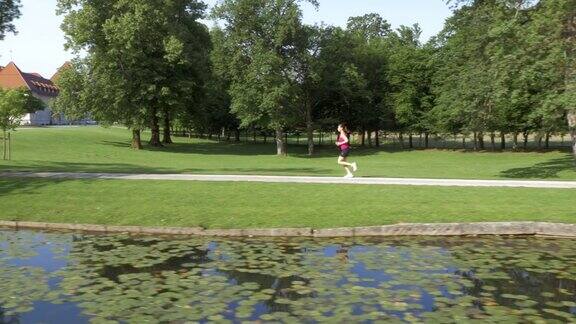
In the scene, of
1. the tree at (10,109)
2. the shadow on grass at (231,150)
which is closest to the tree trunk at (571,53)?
the shadow on grass at (231,150)

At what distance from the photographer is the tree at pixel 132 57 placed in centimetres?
4931

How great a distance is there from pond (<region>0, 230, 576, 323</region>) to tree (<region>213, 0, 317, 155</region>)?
3839 centimetres

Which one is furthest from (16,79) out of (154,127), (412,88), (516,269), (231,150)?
(516,269)

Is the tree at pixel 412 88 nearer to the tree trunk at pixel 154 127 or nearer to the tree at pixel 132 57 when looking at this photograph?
the tree at pixel 132 57

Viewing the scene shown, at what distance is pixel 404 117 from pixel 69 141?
37420 mm

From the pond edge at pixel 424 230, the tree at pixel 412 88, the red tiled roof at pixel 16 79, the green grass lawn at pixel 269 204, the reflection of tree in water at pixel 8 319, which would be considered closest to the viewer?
the reflection of tree in water at pixel 8 319

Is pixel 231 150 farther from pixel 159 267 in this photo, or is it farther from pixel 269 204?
pixel 159 267

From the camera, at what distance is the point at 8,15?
84.6 ft

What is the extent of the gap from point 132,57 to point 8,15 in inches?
964

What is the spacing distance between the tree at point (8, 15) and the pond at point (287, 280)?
56.5 feet

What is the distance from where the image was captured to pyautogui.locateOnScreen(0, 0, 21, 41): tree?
83.3 feet

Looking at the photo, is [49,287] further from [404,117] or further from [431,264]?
[404,117]

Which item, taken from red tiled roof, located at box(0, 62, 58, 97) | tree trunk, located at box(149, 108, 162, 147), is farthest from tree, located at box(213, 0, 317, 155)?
red tiled roof, located at box(0, 62, 58, 97)

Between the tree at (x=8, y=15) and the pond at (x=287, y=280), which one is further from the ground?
the tree at (x=8, y=15)
